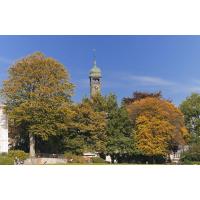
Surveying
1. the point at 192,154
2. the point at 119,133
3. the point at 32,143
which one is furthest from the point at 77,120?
the point at 192,154

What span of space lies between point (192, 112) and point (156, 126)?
7.81m

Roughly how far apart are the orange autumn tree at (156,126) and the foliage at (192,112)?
13.2ft

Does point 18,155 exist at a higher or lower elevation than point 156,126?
lower

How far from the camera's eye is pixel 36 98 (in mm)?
46938

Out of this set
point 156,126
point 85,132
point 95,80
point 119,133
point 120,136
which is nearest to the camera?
point 85,132

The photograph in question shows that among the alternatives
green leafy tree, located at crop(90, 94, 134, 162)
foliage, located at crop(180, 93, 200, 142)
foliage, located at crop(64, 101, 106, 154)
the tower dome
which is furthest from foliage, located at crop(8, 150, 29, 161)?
foliage, located at crop(180, 93, 200, 142)

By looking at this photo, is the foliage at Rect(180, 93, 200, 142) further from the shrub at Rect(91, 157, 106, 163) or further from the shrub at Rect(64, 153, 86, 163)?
the shrub at Rect(64, 153, 86, 163)

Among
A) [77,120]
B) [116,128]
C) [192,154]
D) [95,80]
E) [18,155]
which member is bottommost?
[18,155]

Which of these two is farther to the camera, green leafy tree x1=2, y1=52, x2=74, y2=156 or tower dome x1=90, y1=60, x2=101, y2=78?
tower dome x1=90, y1=60, x2=101, y2=78

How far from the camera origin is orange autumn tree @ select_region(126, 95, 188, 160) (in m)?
50.5

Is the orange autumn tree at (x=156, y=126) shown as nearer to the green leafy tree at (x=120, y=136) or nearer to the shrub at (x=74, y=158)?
the green leafy tree at (x=120, y=136)

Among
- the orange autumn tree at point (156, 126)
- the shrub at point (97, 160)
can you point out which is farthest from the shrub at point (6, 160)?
the orange autumn tree at point (156, 126)

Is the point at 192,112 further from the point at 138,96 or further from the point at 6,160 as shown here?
the point at 6,160

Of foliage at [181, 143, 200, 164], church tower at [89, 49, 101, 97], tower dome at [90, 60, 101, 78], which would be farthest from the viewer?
church tower at [89, 49, 101, 97]
